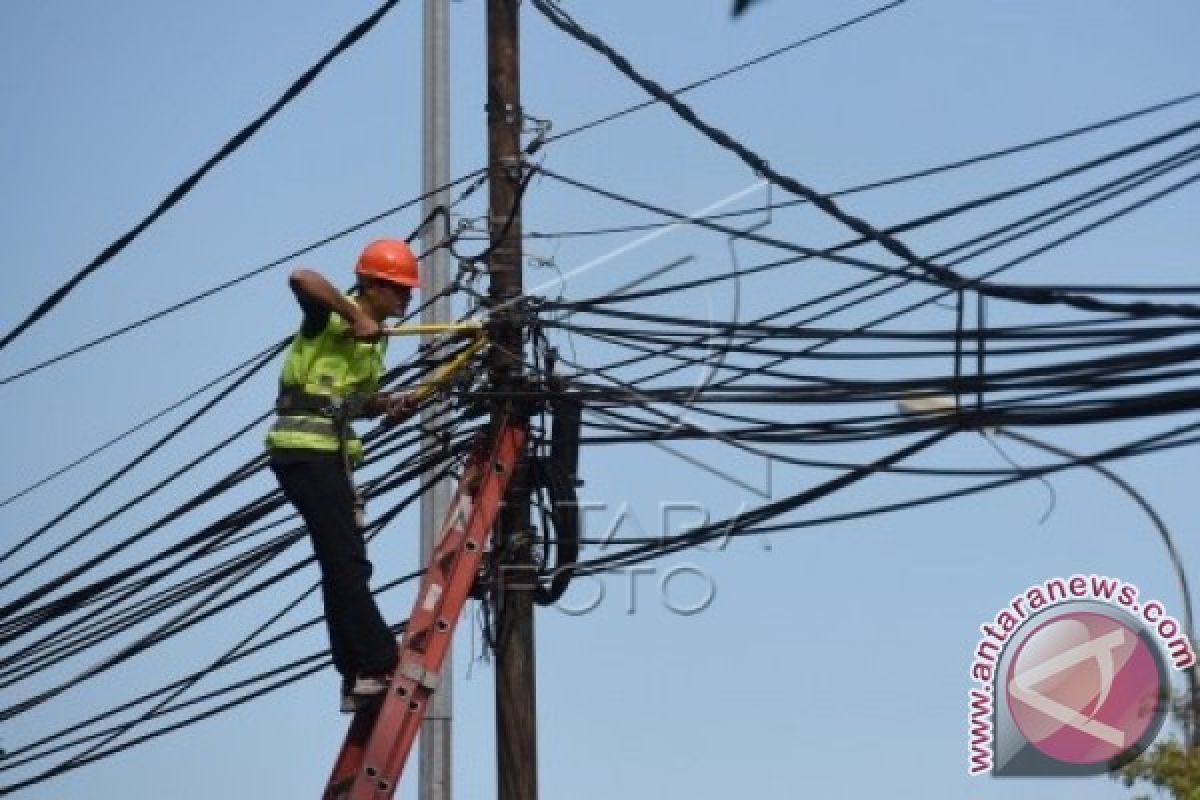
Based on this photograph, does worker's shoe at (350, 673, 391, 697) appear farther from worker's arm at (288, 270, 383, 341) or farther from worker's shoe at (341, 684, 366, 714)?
worker's arm at (288, 270, 383, 341)

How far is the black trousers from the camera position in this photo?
9.08 metres

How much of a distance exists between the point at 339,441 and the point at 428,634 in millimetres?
860

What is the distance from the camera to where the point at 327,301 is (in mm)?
9094

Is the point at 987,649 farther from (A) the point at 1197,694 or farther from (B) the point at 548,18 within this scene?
(B) the point at 548,18

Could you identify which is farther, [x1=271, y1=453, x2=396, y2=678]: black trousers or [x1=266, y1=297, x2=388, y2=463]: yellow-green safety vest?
[x1=266, y1=297, x2=388, y2=463]: yellow-green safety vest

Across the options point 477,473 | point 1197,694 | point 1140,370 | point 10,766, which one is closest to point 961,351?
point 1140,370

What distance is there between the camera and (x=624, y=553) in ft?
32.6

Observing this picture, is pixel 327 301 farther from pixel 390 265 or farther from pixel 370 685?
pixel 370 685

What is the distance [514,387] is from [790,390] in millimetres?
1503

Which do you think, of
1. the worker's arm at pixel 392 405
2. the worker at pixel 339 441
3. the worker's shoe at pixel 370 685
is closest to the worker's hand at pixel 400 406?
the worker's arm at pixel 392 405

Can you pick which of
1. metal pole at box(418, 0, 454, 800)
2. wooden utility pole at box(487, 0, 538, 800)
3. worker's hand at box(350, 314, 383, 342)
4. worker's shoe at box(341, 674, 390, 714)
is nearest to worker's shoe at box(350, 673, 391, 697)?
worker's shoe at box(341, 674, 390, 714)

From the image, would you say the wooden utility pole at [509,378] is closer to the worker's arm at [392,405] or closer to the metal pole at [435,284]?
the worker's arm at [392,405]

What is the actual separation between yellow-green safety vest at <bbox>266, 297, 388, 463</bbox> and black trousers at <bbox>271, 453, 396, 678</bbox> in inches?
3.2

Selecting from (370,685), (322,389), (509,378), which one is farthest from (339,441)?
(370,685)
